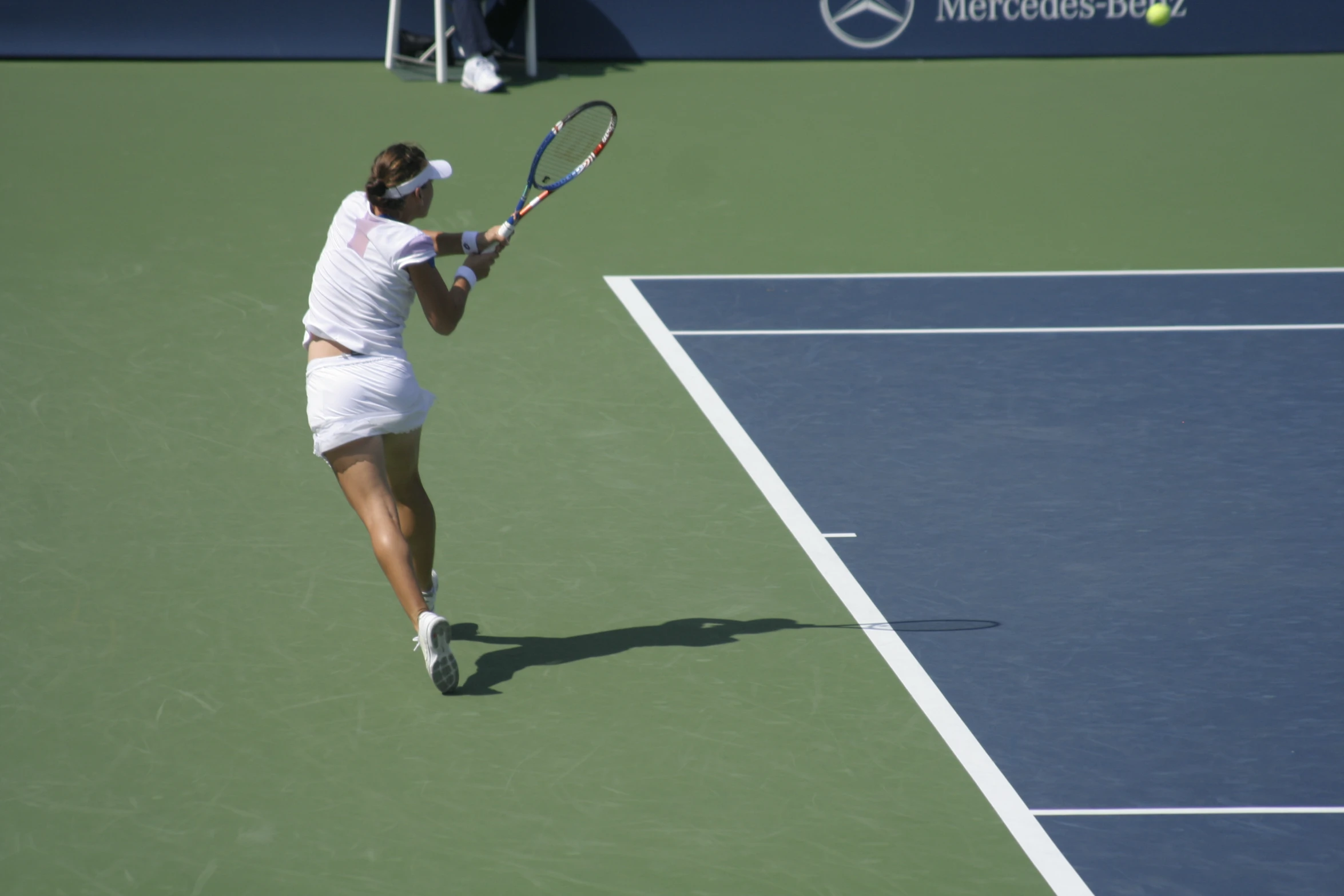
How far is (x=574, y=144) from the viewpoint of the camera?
6.01 metres

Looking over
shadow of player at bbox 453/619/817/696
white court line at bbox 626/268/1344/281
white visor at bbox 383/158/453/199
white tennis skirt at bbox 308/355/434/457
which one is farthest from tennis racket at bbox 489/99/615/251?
white court line at bbox 626/268/1344/281

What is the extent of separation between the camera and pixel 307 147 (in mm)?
11070

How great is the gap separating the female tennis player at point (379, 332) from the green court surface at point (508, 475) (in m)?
0.53

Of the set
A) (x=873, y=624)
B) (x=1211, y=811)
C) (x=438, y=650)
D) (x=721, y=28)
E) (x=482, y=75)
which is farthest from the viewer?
(x=721, y=28)

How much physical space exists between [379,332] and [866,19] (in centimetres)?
894

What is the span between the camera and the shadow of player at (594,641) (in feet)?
17.3

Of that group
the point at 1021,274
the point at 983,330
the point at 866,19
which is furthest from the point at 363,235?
the point at 866,19

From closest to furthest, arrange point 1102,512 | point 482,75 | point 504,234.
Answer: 1. point 504,234
2. point 1102,512
3. point 482,75

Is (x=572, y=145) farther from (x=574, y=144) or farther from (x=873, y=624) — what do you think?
(x=873, y=624)

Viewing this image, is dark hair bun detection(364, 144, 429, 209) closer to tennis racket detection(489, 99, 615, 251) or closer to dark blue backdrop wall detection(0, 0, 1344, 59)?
tennis racket detection(489, 99, 615, 251)

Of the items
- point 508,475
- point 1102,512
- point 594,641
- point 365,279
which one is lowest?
point 508,475

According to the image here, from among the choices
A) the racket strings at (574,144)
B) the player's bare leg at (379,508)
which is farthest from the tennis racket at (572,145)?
the player's bare leg at (379,508)

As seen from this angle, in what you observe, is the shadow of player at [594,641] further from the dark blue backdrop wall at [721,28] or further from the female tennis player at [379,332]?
the dark blue backdrop wall at [721,28]

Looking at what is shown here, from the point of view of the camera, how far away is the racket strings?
593 cm
